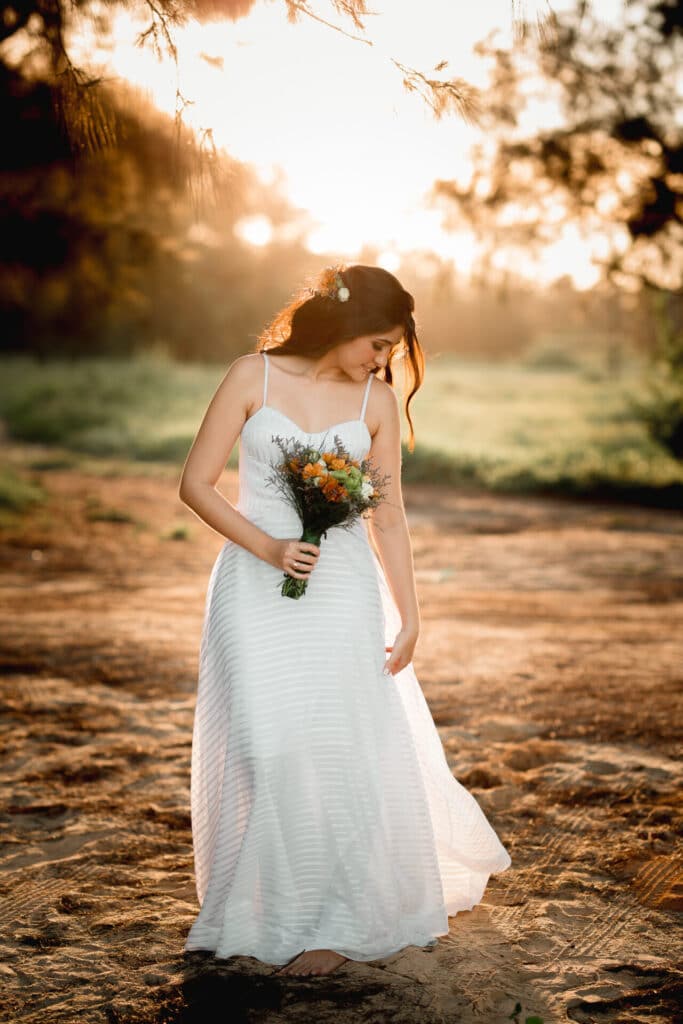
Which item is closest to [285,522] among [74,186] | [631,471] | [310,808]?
[310,808]

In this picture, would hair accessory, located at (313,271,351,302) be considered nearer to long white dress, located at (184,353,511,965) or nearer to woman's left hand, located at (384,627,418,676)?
long white dress, located at (184,353,511,965)

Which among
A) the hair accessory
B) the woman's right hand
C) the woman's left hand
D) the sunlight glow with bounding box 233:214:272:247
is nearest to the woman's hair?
the hair accessory

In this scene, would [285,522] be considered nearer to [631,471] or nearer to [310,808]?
[310,808]

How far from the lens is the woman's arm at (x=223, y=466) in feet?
10.8

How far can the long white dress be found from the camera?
128 inches

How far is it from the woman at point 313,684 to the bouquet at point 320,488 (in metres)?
0.08

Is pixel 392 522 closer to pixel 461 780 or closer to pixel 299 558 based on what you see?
pixel 299 558

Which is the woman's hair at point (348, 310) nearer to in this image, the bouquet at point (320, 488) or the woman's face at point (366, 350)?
the woman's face at point (366, 350)

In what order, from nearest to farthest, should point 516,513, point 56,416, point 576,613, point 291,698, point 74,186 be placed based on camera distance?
point 291,698 < point 576,613 < point 74,186 < point 516,513 < point 56,416

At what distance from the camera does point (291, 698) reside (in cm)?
332

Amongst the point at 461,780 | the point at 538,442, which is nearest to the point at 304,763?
the point at 461,780

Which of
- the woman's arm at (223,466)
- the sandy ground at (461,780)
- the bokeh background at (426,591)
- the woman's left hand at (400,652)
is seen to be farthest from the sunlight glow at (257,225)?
the woman's left hand at (400,652)

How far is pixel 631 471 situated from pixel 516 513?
2827 mm

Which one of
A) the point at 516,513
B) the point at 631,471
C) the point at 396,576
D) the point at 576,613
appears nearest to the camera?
the point at 396,576
